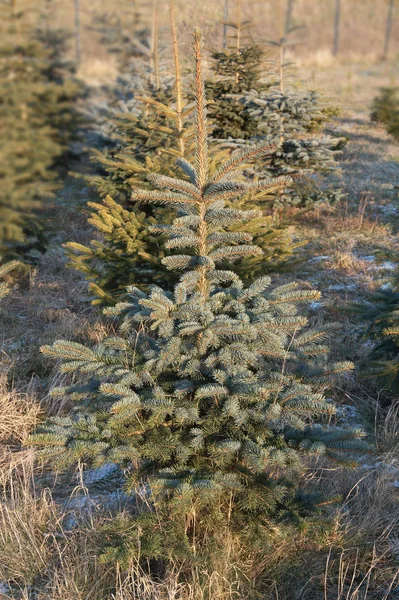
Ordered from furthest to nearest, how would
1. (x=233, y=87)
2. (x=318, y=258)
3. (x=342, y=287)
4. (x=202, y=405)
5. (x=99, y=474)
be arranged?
(x=233, y=87), (x=318, y=258), (x=342, y=287), (x=99, y=474), (x=202, y=405)

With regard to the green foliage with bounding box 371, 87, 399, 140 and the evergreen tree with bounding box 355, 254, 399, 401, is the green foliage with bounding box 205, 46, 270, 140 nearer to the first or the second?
the green foliage with bounding box 371, 87, 399, 140

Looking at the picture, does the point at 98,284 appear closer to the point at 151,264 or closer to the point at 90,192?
the point at 151,264

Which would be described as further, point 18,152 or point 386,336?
point 386,336

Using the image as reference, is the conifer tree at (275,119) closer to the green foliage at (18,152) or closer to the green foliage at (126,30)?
the green foliage at (18,152)

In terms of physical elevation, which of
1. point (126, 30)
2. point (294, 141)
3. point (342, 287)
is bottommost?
point (342, 287)

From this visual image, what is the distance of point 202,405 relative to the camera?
9.14 ft

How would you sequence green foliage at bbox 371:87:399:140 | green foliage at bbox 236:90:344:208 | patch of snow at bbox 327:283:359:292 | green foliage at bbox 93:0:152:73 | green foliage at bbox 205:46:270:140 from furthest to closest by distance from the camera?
green foliage at bbox 93:0:152:73 < green foliage at bbox 371:87:399:140 < green foliage at bbox 205:46:270:140 < green foliage at bbox 236:90:344:208 < patch of snow at bbox 327:283:359:292

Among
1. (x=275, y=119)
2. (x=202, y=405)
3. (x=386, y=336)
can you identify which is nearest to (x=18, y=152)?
(x=202, y=405)

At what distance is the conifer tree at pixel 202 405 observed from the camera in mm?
2518

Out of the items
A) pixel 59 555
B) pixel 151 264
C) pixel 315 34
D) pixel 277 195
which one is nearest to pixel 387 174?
pixel 277 195

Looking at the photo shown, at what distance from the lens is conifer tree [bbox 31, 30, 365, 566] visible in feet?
8.26

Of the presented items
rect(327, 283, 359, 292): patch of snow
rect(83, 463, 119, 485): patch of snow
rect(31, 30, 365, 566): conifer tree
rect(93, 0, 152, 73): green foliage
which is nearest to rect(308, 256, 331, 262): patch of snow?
rect(327, 283, 359, 292): patch of snow

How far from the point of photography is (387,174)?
840 cm

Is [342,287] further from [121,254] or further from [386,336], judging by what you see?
[121,254]
